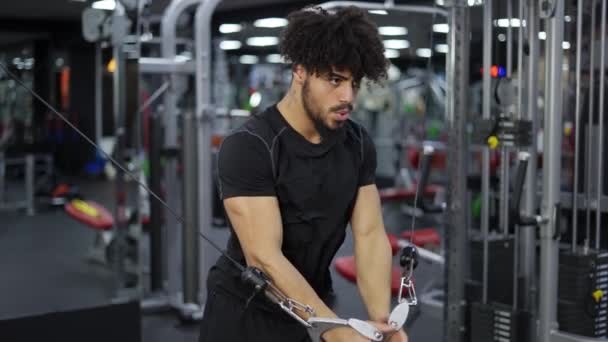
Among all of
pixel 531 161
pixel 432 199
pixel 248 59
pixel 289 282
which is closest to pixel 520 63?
pixel 531 161

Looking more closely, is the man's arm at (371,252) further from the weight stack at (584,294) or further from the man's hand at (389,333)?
the weight stack at (584,294)

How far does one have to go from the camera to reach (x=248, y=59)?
1773cm

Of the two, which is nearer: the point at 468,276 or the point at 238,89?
the point at 468,276

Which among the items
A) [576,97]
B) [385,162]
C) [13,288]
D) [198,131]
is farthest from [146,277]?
[385,162]

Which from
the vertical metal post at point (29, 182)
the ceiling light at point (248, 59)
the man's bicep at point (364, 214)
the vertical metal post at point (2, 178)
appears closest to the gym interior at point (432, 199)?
the man's bicep at point (364, 214)

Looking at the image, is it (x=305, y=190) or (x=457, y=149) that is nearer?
(x=305, y=190)

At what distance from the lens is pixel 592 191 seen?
3180mm

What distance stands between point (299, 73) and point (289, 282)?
1.30 feet

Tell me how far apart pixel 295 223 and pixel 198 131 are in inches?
92.4

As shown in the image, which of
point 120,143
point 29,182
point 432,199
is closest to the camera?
point 120,143

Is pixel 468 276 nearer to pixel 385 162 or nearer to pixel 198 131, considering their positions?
pixel 198 131

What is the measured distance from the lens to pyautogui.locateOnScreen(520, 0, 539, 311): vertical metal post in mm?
2801

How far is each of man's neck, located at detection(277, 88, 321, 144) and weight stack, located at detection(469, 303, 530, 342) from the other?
1.68 meters

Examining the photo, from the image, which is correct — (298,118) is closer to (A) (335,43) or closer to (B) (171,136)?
(A) (335,43)
